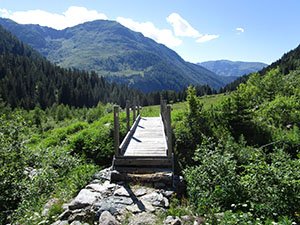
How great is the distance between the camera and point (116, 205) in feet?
19.7

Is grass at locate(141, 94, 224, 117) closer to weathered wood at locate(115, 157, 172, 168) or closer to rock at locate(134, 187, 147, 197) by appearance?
weathered wood at locate(115, 157, 172, 168)

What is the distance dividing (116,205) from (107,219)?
28.7 inches

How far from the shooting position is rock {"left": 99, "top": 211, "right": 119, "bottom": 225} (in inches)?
205

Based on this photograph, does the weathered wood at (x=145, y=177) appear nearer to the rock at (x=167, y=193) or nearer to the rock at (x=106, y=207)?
the rock at (x=167, y=193)

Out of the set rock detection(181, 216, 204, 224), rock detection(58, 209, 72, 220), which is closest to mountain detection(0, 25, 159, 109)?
rock detection(58, 209, 72, 220)

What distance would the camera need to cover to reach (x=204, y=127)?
13.6 meters

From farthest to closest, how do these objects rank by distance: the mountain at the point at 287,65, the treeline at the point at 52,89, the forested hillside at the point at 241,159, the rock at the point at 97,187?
the treeline at the point at 52,89, the mountain at the point at 287,65, the rock at the point at 97,187, the forested hillside at the point at 241,159

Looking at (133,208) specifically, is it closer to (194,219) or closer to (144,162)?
(194,219)

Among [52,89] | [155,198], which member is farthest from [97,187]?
[52,89]

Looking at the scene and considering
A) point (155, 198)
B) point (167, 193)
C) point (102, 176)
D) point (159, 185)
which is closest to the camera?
point (155, 198)

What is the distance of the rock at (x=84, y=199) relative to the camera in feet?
20.0

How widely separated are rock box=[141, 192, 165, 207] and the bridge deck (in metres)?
1.93

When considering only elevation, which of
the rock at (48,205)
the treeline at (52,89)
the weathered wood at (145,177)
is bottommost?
the rock at (48,205)

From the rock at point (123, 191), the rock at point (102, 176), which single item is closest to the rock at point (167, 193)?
the rock at point (123, 191)
